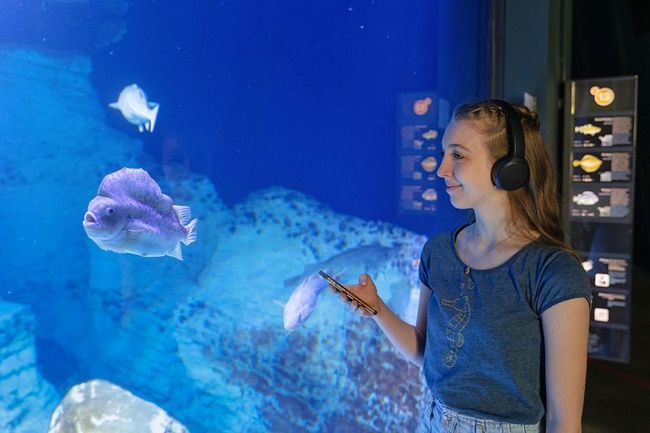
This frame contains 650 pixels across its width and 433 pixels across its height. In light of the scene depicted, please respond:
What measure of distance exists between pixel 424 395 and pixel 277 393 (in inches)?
34.0

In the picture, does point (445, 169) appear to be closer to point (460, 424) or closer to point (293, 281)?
point (460, 424)

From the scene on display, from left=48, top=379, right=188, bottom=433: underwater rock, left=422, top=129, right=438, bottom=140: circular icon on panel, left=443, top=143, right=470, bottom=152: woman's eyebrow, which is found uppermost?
left=422, top=129, right=438, bottom=140: circular icon on panel

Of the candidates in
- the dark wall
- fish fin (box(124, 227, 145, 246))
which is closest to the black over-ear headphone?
fish fin (box(124, 227, 145, 246))

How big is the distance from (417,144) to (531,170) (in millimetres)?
1827

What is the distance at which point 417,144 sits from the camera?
3078 mm

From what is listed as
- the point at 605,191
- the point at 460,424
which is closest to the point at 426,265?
the point at 460,424

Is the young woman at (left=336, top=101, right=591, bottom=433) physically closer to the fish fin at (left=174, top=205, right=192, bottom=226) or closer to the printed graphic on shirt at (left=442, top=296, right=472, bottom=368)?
the printed graphic on shirt at (left=442, top=296, right=472, bottom=368)

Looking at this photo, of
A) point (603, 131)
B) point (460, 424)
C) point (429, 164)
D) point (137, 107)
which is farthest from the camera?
point (603, 131)

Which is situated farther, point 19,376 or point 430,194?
point 430,194

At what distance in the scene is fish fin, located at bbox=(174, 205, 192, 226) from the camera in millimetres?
1994

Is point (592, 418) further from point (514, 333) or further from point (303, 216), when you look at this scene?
point (514, 333)

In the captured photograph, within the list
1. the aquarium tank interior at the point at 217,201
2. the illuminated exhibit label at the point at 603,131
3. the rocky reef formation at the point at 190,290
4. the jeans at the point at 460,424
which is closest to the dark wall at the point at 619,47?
the illuminated exhibit label at the point at 603,131

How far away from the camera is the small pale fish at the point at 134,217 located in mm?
1654

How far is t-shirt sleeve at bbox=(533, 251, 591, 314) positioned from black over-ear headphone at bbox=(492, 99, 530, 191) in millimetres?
175
